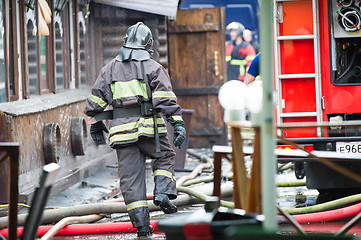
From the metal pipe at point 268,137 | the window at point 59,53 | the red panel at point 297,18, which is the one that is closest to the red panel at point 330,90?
the red panel at point 297,18

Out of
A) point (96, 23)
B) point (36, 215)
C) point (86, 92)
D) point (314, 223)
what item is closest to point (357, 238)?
point (314, 223)

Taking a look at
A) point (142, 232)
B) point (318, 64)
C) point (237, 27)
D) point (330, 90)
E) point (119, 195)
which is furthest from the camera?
point (237, 27)

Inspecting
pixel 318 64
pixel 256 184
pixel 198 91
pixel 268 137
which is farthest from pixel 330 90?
pixel 198 91

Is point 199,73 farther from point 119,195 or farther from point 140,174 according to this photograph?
point 140,174

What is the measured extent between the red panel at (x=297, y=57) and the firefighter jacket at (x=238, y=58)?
9128mm

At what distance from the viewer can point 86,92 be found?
11656 millimetres

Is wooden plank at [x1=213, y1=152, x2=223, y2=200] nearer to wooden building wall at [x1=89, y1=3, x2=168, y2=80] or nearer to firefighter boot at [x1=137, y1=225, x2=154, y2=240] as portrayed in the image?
firefighter boot at [x1=137, y1=225, x2=154, y2=240]

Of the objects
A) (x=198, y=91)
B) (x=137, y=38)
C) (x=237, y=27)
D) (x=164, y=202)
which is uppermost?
(x=237, y=27)

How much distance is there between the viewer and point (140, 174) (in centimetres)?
638

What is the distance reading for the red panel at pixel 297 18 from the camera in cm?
791

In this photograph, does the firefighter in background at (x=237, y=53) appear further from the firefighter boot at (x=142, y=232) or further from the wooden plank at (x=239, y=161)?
the wooden plank at (x=239, y=161)

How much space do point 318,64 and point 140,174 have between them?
2648mm

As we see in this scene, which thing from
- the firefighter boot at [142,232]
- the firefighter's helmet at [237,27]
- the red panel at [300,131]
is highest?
the firefighter's helmet at [237,27]

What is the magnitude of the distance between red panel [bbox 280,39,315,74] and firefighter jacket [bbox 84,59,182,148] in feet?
6.66
